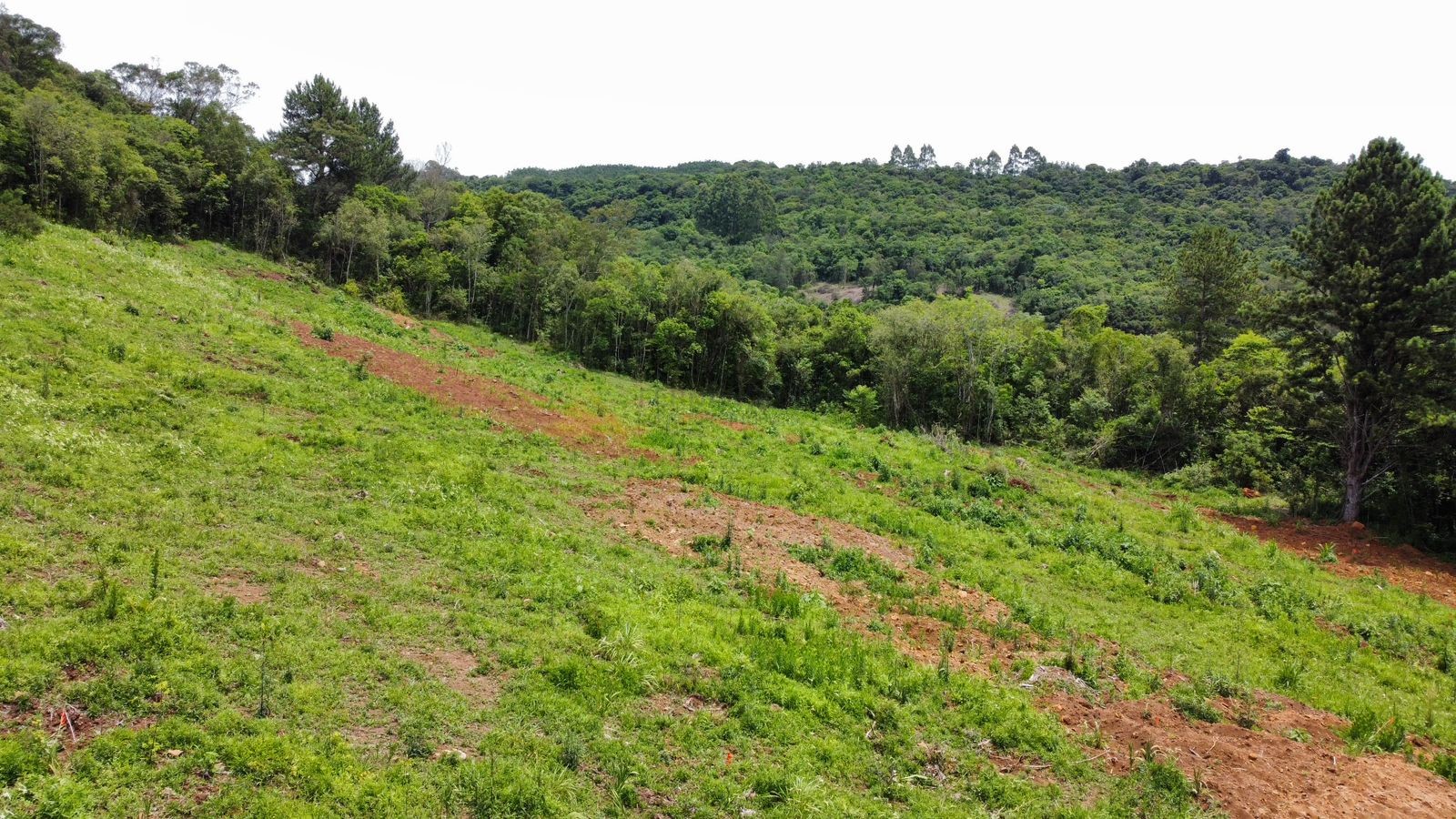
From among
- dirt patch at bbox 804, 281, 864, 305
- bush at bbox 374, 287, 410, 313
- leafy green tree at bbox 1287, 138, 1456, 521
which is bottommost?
bush at bbox 374, 287, 410, 313

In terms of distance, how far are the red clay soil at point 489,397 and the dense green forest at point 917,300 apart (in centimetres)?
1018

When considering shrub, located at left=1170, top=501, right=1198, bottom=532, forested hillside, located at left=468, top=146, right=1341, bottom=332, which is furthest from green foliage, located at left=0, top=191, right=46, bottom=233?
forested hillside, located at left=468, top=146, right=1341, bottom=332

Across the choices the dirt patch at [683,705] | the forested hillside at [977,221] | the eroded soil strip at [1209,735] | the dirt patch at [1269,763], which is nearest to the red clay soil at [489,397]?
the eroded soil strip at [1209,735]

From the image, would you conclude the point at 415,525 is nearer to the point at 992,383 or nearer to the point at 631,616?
the point at 631,616

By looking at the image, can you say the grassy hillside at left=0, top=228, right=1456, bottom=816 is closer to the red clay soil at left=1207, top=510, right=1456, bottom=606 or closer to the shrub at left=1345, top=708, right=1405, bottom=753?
the shrub at left=1345, top=708, right=1405, bottom=753

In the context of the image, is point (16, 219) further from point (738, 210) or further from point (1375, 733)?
point (738, 210)

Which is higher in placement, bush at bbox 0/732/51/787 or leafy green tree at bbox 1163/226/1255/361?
leafy green tree at bbox 1163/226/1255/361

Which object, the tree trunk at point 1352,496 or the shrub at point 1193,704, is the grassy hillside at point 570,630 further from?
the tree trunk at point 1352,496

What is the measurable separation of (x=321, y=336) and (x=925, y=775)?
77.0ft

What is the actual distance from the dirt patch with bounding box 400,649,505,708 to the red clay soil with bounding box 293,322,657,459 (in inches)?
436

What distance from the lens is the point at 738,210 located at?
416ft

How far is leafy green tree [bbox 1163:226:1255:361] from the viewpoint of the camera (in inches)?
1652

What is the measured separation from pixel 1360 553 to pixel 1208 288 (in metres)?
30.7

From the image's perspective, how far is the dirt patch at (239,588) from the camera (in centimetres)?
795
